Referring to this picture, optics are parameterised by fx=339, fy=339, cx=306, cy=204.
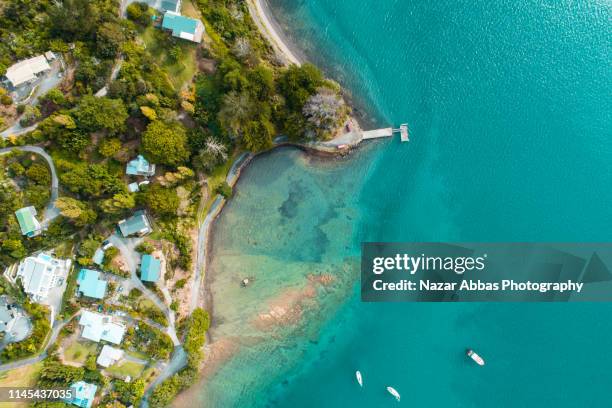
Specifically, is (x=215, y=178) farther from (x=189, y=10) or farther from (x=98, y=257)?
(x=189, y=10)

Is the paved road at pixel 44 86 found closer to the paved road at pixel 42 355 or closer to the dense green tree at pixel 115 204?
the dense green tree at pixel 115 204

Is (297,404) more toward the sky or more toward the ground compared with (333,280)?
more toward the ground

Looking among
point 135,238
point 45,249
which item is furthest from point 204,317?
point 45,249

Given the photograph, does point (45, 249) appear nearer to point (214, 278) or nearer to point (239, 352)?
point (214, 278)

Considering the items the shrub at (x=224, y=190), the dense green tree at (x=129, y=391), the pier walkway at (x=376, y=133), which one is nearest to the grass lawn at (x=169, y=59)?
the shrub at (x=224, y=190)

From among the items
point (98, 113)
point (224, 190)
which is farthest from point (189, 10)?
point (224, 190)

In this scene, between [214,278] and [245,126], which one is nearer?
[245,126]

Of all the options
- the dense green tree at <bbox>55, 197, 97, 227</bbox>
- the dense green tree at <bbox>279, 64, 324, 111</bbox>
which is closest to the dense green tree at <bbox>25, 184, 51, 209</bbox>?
the dense green tree at <bbox>55, 197, 97, 227</bbox>

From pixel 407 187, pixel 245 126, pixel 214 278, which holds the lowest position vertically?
pixel 214 278
